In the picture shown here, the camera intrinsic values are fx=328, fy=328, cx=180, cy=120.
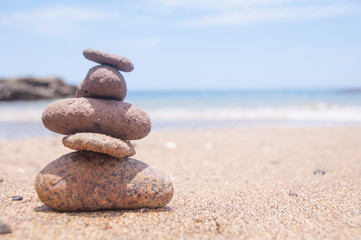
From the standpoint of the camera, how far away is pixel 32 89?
2970 cm

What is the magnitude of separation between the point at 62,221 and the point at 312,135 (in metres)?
9.97

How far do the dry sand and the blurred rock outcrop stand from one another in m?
22.2

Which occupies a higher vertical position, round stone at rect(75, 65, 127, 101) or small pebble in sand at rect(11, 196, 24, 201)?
round stone at rect(75, 65, 127, 101)

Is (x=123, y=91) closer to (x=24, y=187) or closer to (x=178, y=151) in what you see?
(x=24, y=187)

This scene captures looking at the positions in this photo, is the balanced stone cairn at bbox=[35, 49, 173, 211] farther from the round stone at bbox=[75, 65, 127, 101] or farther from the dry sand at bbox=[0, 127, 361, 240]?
the dry sand at bbox=[0, 127, 361, 240]

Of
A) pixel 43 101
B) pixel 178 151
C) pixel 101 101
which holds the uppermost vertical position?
pixel 101 101

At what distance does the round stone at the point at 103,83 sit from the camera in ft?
11.9

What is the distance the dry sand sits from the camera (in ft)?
9.67

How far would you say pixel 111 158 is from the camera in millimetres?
3686

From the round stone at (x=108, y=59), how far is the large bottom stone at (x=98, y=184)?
104cm

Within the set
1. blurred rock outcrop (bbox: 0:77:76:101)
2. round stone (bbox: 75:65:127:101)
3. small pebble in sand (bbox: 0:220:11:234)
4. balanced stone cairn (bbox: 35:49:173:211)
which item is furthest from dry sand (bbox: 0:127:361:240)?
blurred rock outcrop (bbox: 0:77:76:101)

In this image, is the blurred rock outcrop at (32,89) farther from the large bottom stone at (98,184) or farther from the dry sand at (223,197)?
the large bottom stone at (98,184)

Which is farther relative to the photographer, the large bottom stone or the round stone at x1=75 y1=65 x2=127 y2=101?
the round stone at x1=75 y1=65 x2=127 y2=101

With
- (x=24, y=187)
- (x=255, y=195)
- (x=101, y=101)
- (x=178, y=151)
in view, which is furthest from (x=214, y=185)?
(x=178, y=151)
